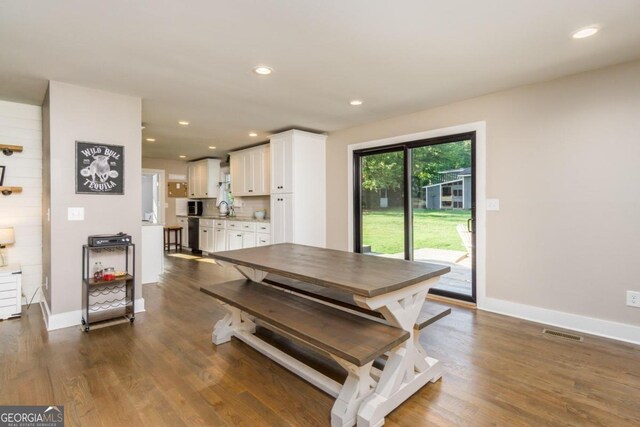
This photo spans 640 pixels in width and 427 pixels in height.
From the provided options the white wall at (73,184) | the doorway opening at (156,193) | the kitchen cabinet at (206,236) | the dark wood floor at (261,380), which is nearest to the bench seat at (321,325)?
the dark wood floor at (261,380)

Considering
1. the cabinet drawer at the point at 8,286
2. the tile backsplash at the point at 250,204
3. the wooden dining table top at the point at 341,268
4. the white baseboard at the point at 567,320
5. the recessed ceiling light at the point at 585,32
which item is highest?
the recessed ceiling light at the point at 585,32

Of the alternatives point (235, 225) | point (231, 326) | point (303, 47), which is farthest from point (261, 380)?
point (235, 225)

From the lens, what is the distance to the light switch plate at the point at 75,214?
10.1ft

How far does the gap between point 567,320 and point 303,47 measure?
3.34 meters

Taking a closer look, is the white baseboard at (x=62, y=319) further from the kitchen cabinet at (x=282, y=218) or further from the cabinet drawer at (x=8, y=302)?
the kitchen cabinet at (x=282, y=218)

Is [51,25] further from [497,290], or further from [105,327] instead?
[497,290]

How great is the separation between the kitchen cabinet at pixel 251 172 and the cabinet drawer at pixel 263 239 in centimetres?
76

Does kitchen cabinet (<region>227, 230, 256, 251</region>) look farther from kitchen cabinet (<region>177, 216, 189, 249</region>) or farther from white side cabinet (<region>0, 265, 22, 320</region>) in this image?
white side cabinet (<region>0, 265, 22, 320</region>)

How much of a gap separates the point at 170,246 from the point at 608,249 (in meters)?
8.32

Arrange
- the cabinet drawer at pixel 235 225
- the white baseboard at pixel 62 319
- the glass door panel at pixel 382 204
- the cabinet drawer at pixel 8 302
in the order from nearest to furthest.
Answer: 1. the white baseboard at pixel 62 319
2. the cabinet drawer at pixel 8 302
3. the glass door panel at pixel 382 204
4. the cabinet drawer at pixel 235 225

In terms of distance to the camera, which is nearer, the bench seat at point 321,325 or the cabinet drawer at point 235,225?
the bench seat at point 321,325

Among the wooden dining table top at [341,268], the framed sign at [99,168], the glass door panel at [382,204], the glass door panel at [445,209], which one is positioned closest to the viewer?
the wooden dining table top at [341,268]

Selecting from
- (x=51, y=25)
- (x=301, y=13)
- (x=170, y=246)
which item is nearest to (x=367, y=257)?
(x=301, y=13)

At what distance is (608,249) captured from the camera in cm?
282
